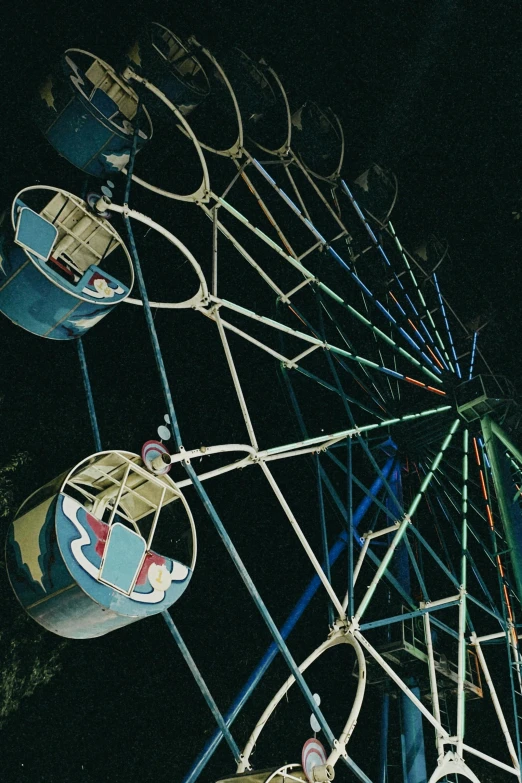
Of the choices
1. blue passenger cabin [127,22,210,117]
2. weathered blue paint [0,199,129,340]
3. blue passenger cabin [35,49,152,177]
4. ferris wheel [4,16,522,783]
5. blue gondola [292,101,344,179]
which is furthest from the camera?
blue gondola [292,101,344,179]

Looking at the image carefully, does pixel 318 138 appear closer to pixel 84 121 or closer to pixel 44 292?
pixel 84 121

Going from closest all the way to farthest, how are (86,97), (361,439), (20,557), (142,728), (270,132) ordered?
(20,557) → (86,97) → (361,439) → (142,728) → (270,132)

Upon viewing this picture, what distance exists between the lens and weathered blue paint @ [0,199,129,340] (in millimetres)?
7766

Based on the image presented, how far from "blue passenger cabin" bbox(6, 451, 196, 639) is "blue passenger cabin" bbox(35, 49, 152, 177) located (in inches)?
165

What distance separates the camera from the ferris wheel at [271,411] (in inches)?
274

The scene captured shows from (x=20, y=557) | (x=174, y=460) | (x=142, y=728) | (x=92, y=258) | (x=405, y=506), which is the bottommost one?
(x=405, y=506)

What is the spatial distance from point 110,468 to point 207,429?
754cm

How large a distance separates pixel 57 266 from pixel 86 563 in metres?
3.52

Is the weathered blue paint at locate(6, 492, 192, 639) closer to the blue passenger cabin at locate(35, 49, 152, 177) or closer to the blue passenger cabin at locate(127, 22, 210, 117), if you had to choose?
the blue passenger cabin at locate(35, 49, 152, 177)

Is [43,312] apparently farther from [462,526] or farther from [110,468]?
[462,526]

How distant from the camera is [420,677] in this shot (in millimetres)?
9812

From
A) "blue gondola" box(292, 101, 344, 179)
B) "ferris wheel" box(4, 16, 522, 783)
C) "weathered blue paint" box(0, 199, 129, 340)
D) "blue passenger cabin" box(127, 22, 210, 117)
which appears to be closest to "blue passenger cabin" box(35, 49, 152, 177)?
"ferris wheel" box(4, 16, 522, 783)

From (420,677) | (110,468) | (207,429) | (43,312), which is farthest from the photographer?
(207,429)

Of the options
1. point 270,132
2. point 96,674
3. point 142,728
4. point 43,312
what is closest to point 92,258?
point 43,312
